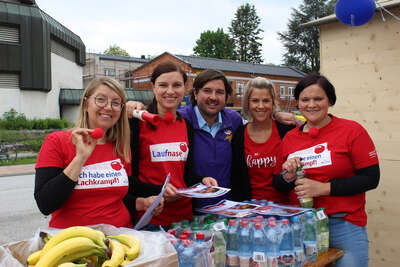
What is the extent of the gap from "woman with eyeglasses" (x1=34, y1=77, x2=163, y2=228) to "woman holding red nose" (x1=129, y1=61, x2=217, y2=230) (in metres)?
0.38

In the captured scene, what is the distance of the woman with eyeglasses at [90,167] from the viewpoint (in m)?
2.06

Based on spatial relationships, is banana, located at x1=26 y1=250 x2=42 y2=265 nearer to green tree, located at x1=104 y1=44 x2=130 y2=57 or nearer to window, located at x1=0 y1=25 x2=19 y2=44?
window, located at x1=0 y1=25 x2=19 y2=44

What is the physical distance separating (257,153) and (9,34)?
91.0 ft

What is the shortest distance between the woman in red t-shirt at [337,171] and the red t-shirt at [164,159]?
0.92 meters

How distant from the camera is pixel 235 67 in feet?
140

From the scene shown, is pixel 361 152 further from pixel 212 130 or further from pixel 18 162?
pixel 18 162

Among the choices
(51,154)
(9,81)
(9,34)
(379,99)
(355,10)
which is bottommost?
(51,154)

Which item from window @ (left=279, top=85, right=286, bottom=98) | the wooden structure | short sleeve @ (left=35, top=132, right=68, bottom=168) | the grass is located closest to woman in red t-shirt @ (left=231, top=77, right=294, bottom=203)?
the wooden structure

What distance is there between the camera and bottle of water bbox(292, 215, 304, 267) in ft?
7.68

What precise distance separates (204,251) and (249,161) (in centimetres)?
146

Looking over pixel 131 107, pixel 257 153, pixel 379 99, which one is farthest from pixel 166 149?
pixel 379 99

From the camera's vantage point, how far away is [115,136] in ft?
8.18

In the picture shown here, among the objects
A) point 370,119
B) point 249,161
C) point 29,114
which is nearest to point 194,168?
point 249,161

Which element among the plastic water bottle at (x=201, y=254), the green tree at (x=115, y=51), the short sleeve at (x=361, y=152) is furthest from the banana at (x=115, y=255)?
the green tree at (x=115, y=51)
